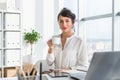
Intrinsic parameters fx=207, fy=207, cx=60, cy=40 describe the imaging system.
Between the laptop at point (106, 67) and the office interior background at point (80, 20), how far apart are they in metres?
2.40

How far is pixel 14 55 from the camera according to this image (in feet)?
11.2

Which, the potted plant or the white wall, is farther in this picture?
the white wall

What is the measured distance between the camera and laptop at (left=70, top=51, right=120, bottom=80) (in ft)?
2.80

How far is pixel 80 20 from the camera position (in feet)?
14.1

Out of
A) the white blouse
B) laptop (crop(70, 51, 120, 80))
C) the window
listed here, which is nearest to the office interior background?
the window

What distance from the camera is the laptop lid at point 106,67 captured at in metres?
0.85

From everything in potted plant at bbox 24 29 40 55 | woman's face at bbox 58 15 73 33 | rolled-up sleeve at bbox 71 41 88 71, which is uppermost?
woman's face at bbox 58 15 73 33

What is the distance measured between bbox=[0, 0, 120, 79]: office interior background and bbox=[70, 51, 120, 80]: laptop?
2.40 meters

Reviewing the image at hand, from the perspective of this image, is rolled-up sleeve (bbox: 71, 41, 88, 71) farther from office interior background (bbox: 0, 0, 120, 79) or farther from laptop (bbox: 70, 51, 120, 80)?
office interior background (bbox: 0, 0, 120, 79)

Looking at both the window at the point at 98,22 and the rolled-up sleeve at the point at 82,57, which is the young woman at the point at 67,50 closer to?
the rolled-up sleeve at the point at 82,57

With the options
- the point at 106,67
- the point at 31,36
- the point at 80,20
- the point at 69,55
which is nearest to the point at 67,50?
the point at 69,55

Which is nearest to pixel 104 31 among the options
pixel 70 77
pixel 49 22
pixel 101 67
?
pixel 49 22

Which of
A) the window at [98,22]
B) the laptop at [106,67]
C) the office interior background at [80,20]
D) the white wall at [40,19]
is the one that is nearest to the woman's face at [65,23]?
the window at [98,22]

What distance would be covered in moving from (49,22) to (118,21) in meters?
1.50
